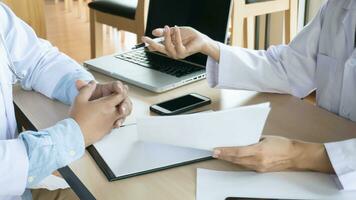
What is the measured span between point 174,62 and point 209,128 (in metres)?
0.57

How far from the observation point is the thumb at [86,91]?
1004 mm

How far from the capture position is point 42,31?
2496 mm

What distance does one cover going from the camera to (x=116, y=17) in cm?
300

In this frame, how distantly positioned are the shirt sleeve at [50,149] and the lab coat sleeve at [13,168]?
0.04 feet

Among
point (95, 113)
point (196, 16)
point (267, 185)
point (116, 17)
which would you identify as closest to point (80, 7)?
point (116, 17)

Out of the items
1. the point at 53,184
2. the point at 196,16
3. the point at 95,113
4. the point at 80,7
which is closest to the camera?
the point at 95,113

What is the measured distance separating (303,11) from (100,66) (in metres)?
2.02

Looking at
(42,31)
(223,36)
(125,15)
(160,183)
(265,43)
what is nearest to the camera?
(160,183)

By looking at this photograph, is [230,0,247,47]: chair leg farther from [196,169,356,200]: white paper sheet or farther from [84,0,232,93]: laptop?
[196,169,356,200]: white paper sheet

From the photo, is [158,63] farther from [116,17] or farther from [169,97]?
[116,17]

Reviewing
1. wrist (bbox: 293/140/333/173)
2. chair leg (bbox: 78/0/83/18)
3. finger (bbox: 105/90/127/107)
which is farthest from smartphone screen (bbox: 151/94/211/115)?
chair leg (bbox: 78/0/83/18)

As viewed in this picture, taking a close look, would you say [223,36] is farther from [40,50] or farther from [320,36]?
[40,50]

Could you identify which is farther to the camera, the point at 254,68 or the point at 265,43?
the point at 265,43

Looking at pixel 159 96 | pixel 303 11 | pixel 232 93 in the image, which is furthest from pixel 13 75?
pixel 303 11
